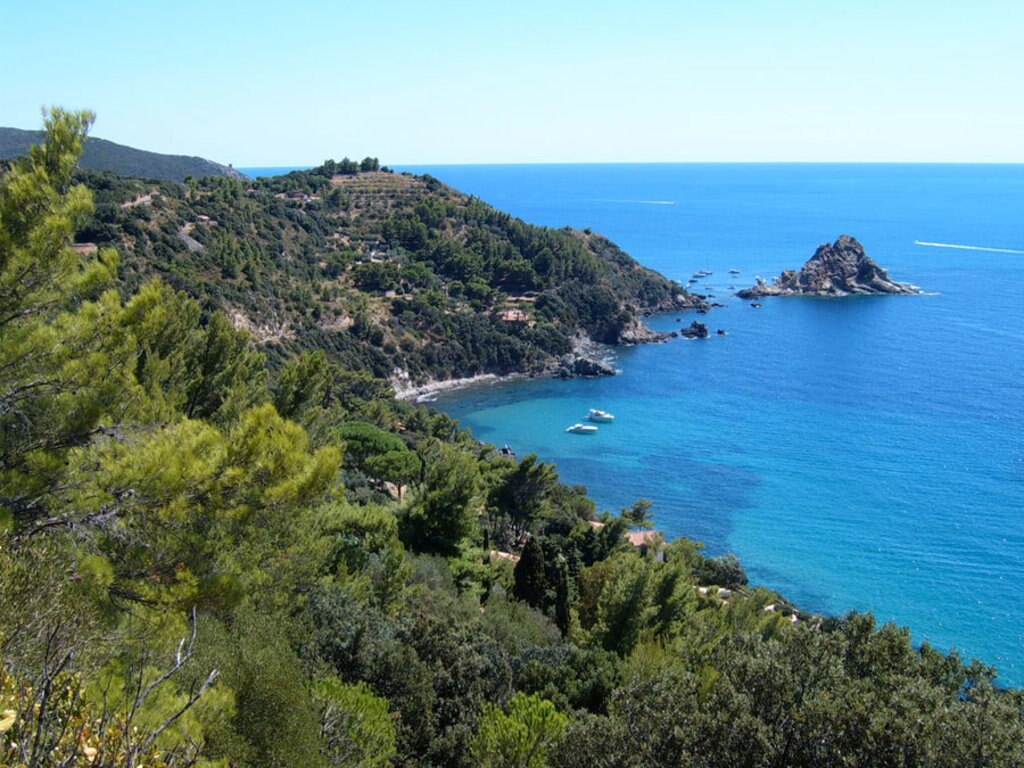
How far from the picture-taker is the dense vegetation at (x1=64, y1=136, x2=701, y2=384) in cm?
4366

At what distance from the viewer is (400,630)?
11133 millimetres

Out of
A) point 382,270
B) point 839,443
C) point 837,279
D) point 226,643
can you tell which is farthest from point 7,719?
point 837,279

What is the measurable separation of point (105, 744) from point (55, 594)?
155 centimetres

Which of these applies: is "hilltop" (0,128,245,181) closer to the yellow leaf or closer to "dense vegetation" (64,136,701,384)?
"dense vegetation" (64,136,701,384)

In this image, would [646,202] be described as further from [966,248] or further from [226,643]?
[226,643]

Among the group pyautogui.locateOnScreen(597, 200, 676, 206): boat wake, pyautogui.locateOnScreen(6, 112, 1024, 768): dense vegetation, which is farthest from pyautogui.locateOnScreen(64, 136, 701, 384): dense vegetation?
pyautogui.locateOnScreen(597, 200, 676, 206): boat wake

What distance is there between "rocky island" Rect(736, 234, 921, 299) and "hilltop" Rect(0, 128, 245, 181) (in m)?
60.1

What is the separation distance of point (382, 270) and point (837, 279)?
49463 millimetres

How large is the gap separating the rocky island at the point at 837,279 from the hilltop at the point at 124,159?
2365 inches

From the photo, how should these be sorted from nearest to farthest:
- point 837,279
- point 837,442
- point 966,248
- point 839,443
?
1. point 839,443
2. point 837,442
3. point 837,279
4. point 966,248

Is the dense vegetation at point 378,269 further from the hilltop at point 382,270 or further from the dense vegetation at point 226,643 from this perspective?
the dense vegetation at point 226,643

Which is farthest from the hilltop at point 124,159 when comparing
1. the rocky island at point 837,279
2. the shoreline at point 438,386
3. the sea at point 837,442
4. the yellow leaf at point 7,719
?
the yellow leaf at point 7,719

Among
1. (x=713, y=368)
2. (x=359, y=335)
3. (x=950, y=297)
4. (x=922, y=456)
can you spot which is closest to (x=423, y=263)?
(x=359, y=335)

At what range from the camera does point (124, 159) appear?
86438mm
